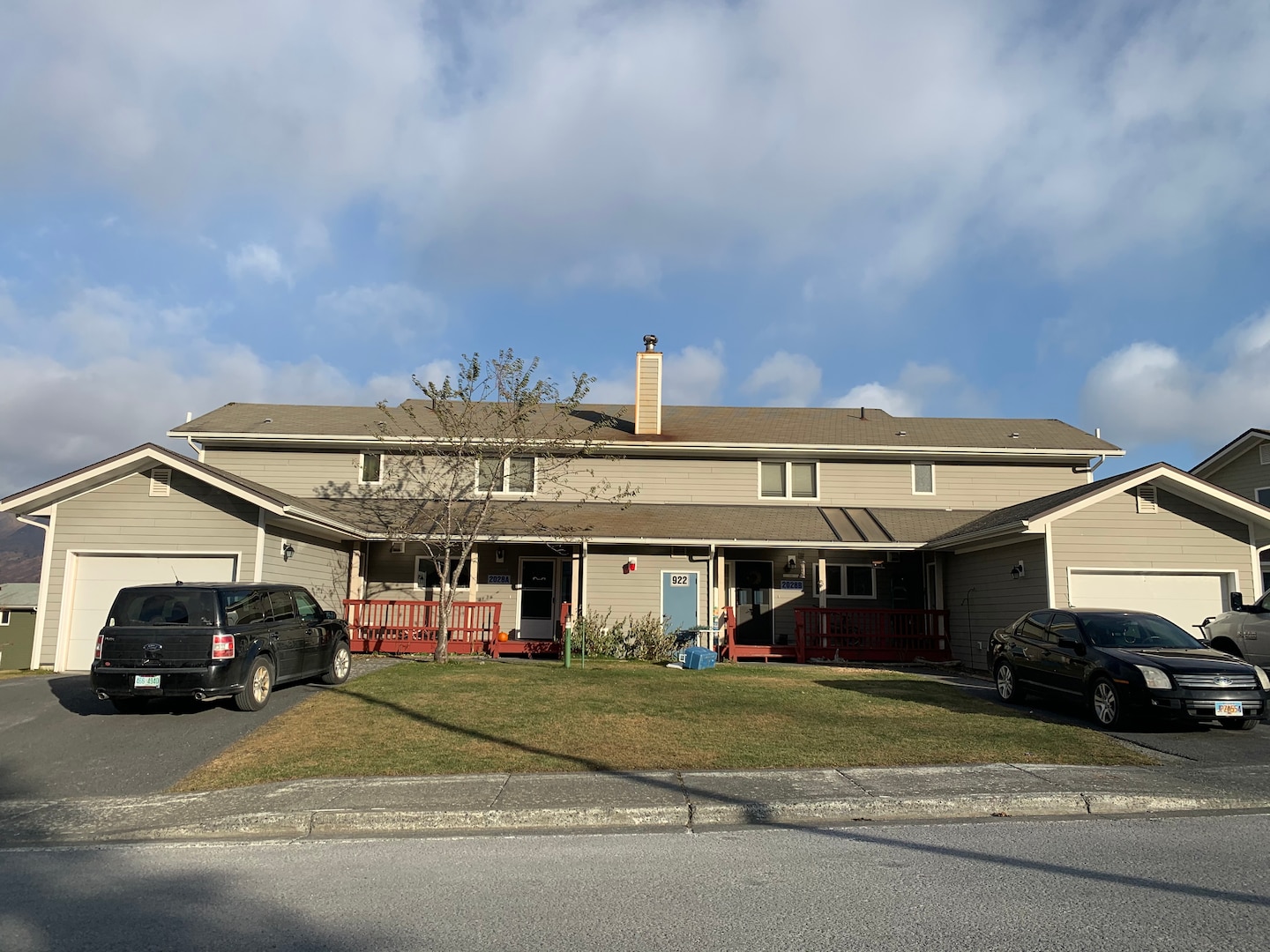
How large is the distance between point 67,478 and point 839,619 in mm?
15615

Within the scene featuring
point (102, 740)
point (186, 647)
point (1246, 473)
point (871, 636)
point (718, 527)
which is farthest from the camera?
point (1246, 473)

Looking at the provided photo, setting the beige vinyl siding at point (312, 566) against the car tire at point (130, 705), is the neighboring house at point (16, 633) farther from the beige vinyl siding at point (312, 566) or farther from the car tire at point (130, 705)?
the car tire at point (130, 705)

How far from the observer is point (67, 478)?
15555mm

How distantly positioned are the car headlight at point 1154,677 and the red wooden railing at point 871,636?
9.10 meters

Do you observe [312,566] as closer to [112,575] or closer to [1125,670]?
[112,575]

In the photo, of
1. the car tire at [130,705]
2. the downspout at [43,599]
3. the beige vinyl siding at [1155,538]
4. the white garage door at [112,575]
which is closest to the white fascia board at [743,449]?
the beige vinyl siding at [1155,538]

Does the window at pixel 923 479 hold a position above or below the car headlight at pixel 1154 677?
above

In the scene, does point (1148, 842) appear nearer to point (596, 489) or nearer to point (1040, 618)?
point (1040, 618)

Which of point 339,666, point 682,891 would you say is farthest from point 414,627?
point 682,891

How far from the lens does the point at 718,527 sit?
64.6 ft

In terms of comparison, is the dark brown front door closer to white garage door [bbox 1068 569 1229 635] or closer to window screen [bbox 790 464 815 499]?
window screen [bbox 790 464 815 499]

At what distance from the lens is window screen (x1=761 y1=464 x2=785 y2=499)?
22156 millimetres

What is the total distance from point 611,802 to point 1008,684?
25.9ft

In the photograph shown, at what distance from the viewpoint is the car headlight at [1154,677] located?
955 centimetres
